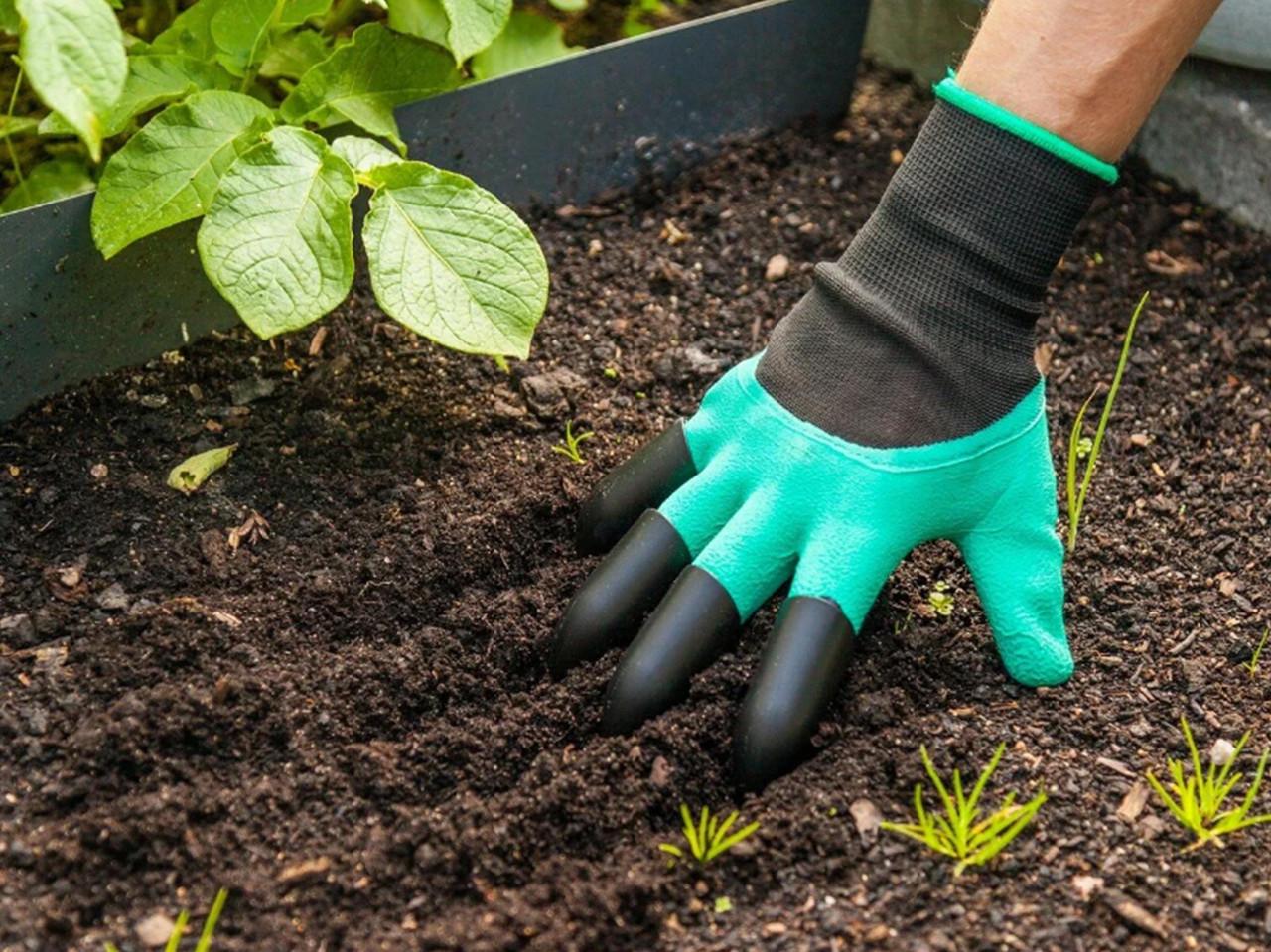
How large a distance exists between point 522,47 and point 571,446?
71 cm

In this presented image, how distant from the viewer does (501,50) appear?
77.0 inches

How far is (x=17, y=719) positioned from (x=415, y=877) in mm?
419

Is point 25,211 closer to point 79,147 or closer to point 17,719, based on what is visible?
point 79,147

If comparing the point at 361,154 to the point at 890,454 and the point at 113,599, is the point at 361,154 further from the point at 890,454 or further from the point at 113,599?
the point at 890,454

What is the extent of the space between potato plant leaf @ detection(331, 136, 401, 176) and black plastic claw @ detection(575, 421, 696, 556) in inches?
16.5

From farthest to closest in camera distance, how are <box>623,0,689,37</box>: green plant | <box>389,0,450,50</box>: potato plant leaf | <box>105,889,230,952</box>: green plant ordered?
1. <box>623,0,689,37</box>: green plant
2. <box>389,0,450,50</box>: potato plant leaf
3. <box>105,889,230,952</box>: green plant

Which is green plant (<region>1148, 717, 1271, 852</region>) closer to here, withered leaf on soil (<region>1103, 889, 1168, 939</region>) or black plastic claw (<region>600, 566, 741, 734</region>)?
withered leaf on soil (<region>1103, 889, 1168, 939</region>)

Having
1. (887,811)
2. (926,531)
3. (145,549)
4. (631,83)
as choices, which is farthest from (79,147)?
(887,811)

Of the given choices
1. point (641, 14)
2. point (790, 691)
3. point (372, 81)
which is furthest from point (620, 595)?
point (641, 14)

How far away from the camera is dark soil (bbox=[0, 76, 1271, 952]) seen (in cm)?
113

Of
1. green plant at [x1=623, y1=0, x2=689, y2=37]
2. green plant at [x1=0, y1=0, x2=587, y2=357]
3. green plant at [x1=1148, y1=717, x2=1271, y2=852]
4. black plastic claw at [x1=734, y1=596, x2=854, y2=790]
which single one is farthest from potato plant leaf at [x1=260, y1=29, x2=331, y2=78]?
green plant at [x1=1148, y1=717, x2=1271, y2=852]

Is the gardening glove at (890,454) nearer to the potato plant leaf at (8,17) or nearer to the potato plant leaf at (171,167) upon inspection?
the potato plant leaf at (171,167)

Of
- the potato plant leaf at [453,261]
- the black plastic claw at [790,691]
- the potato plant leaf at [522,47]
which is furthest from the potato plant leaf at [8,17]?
the black plastic claw at [790,691]

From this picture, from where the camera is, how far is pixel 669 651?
1244mm
